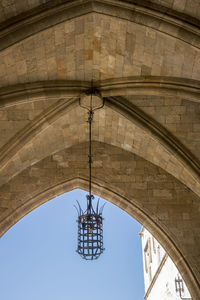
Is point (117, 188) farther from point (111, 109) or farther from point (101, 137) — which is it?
point (111, 109)

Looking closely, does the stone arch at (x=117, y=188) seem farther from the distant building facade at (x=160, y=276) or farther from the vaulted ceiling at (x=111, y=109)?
the distant building facade at (x=160, y=276)

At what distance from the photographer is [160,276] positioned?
1574 centimetres

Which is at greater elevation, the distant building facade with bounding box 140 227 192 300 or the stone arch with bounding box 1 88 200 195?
the stone arch with bounding box 1 88 200 195

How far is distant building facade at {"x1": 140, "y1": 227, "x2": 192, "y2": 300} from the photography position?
44.0 feet

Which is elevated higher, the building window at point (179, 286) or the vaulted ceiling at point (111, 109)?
the vaulted ceiling at point (111, 109)

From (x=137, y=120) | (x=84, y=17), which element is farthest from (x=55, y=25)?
(x=137, y=120)

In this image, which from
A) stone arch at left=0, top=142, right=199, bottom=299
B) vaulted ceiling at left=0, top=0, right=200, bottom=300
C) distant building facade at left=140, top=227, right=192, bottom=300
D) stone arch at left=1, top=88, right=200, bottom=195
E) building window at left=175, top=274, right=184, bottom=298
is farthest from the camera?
distant building facade at left=140, top=227, right=192, bottom=300

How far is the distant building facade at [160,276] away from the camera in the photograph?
13.4m

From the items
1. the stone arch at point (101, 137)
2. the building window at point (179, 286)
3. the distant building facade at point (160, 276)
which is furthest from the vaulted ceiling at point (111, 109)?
the distant building facade at point (160, 276)

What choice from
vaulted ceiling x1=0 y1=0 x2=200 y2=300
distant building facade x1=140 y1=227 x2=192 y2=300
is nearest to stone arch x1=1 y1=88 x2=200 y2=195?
vaulted ceiling x1=0 y1=0 x2=200 y2=300

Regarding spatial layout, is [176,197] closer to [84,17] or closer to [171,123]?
[171,123]

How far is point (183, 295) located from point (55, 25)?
29.9 ft

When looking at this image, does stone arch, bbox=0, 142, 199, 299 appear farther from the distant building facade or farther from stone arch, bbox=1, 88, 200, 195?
the distant building facade

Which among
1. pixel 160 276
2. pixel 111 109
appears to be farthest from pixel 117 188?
pixel 160 276
